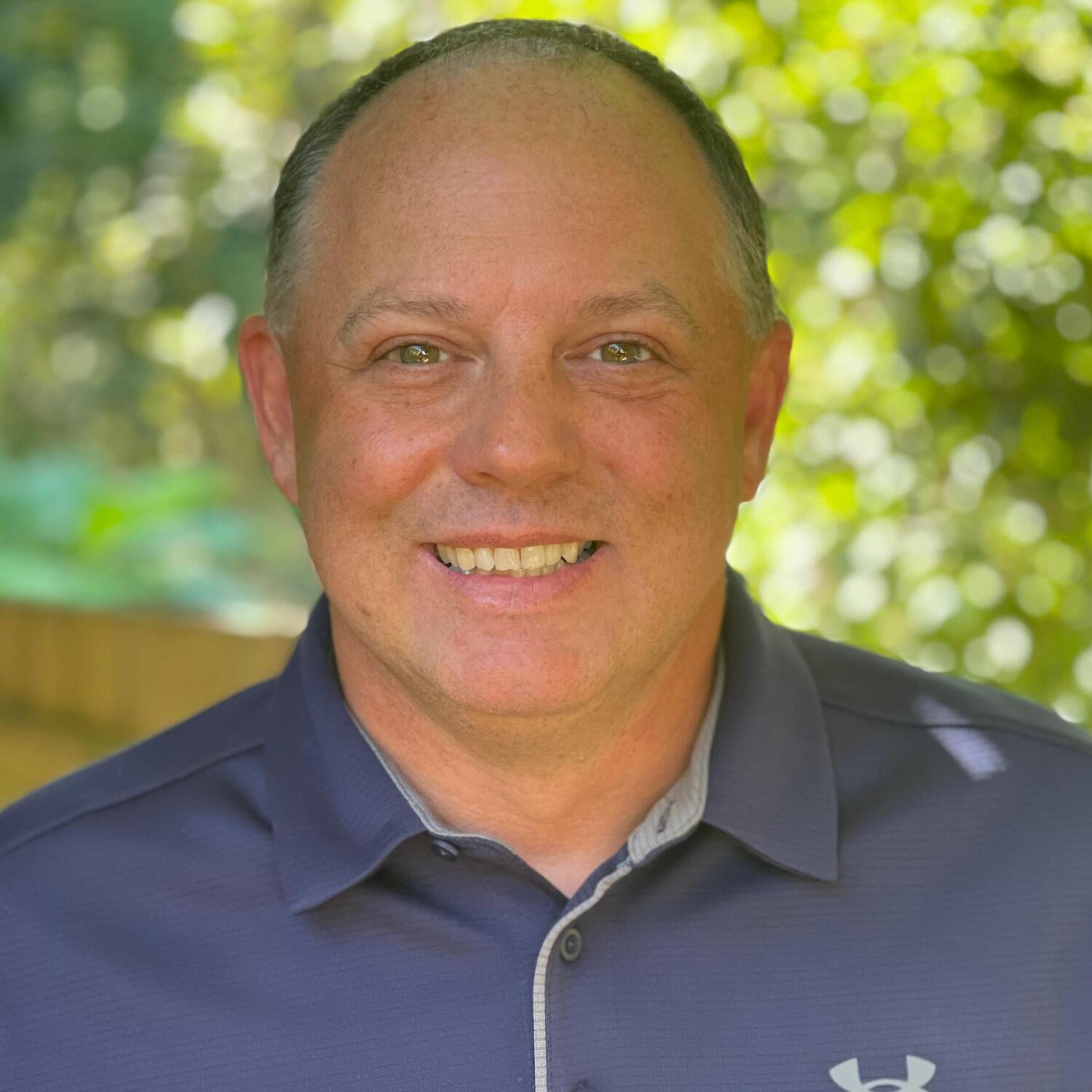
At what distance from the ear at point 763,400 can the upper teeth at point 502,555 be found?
1.22ft

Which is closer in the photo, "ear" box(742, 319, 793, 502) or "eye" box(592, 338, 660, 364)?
"eye" box(592, 338, 660, 364)

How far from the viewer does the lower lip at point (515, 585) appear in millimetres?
1865

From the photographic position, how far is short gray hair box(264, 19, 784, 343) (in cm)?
201

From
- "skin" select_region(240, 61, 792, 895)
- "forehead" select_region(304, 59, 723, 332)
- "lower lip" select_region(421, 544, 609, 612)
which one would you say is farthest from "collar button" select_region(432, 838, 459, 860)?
"forehead" select_region(304, 59, 723, 332)

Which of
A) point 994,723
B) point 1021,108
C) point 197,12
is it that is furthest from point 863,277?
point 197,12

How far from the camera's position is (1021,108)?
3182 mm

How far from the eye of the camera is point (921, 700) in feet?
7.12

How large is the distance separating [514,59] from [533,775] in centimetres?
86

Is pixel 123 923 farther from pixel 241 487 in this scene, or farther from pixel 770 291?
pixel 241 487

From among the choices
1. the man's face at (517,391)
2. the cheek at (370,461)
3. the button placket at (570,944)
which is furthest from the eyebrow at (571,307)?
the button placket at (570,944)

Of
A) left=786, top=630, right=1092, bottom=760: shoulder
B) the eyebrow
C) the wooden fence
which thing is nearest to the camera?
the eyebrow

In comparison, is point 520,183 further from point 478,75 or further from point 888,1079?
point 888,1079

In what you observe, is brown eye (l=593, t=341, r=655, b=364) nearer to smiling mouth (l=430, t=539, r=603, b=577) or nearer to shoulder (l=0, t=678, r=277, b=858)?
smiling mouth (l=430, t=539, r=603, b=577)

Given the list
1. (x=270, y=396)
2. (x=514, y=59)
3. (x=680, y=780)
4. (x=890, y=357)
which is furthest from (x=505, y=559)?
(x=890, y=357)
